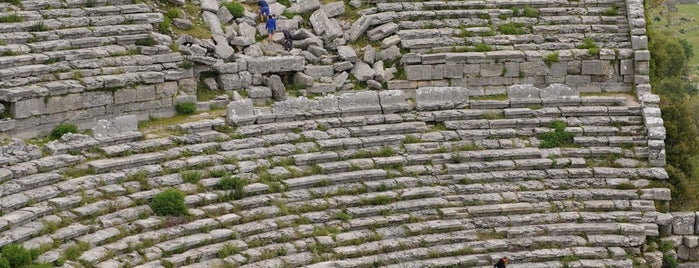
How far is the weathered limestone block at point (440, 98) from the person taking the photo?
29672mm

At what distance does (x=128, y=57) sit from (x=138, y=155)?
2.90 meters

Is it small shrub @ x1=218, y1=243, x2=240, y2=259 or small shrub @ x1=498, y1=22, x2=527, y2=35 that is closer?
small shrub @ x1=218, y1=243, x2=240, y2=259

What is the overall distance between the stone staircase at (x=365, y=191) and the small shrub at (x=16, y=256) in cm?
32

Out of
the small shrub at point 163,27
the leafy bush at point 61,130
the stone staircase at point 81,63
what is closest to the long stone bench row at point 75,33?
the stone staircase at point 81,63

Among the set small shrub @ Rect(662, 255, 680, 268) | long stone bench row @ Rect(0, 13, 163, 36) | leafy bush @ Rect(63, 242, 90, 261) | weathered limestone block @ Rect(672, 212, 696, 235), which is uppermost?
long stone bench row @ Rect(0, 13, 163, 36)

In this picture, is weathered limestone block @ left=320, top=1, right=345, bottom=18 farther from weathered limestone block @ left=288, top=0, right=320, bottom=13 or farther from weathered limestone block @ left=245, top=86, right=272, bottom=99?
weathered limestone block @ left=245, top=86, right=272, bottom=99

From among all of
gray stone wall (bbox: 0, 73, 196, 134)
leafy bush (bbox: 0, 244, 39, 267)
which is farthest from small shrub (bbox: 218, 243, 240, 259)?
gray stone wall (bbox: 0, 73, 196, 134)

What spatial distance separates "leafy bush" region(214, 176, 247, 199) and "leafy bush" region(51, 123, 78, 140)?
308 centimetres

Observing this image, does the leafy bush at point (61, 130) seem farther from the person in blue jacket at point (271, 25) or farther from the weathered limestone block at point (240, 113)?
the person in blue jacket at point (271, 25)

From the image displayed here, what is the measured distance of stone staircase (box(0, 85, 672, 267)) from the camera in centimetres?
2367

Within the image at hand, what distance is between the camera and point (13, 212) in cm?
2278

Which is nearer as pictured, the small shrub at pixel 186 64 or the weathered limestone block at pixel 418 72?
the small shrub at pixel 186 64

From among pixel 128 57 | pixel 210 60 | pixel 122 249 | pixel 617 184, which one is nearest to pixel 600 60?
pixel 617 184

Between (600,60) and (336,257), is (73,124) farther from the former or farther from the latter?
(600,60)
